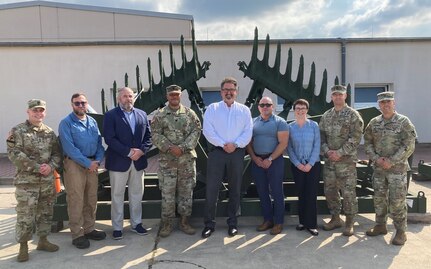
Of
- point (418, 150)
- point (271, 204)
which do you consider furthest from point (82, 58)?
point (418, 150)

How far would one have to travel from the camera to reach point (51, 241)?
15.4ft

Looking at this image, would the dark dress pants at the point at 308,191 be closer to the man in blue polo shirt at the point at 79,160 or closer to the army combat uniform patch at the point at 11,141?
the man in blue polo shirt at the point at 79,160

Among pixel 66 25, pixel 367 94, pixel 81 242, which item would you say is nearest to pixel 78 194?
pixel 81 242

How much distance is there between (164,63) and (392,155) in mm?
9322

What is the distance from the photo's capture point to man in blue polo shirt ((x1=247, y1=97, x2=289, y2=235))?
15.2ft

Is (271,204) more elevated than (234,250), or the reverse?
(271,204)

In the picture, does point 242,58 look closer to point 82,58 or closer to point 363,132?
point 82,58

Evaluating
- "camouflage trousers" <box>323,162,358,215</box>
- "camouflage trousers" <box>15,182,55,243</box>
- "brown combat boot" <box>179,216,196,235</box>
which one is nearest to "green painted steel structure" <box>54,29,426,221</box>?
"brown combat boot" <box>179,216,196,235</box>

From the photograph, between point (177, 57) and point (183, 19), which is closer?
point (177, 57)

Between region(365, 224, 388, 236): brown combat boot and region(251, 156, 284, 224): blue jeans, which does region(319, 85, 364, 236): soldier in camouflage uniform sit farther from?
region(251, 156, 284, 224): blue jeans

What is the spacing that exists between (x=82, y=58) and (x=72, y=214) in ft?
29.9

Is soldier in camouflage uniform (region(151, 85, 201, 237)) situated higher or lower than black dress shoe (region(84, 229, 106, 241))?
higher

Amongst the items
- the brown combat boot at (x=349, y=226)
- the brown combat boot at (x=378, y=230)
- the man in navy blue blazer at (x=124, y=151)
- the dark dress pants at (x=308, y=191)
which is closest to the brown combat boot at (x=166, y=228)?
the man in navy blue blazer at (x=124, y=151)

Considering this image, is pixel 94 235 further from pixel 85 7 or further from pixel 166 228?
pixel 85 7
